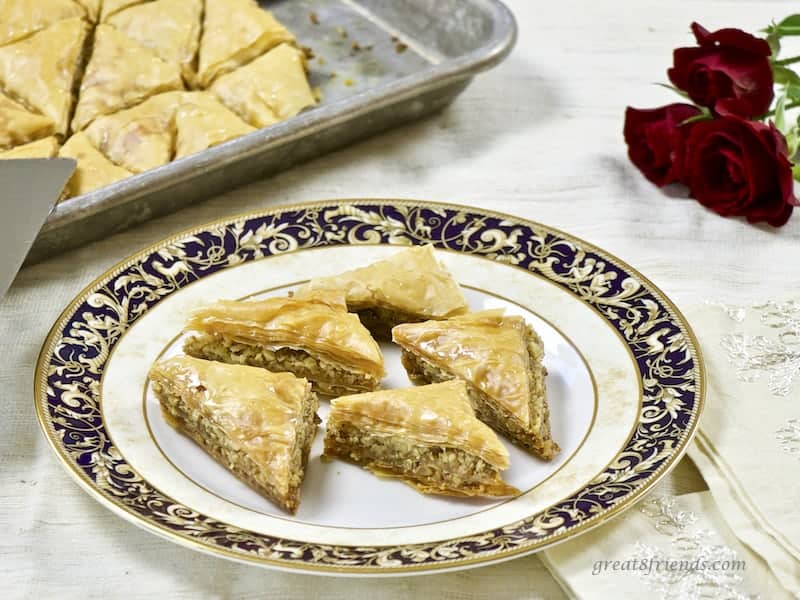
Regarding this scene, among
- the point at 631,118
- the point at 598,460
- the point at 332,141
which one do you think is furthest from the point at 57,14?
the point at 598,460

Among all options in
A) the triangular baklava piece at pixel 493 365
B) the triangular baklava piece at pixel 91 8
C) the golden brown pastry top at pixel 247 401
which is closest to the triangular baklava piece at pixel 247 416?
the golden brown pastry top at pixel 247 401

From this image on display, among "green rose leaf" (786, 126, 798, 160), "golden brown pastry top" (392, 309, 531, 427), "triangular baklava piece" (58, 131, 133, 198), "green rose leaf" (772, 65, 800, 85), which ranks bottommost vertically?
"triangular baklava piece" (58, 131, 133, 198)

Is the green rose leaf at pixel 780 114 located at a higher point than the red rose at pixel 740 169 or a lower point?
higher

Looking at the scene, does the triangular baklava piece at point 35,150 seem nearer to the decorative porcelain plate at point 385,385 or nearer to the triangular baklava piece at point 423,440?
the decorative porcelain plate at point 385,385

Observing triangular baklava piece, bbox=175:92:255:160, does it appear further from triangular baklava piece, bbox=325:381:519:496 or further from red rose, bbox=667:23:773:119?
red rose, bbox=667:23:773:119

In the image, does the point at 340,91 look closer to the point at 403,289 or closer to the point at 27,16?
the point at 27,16

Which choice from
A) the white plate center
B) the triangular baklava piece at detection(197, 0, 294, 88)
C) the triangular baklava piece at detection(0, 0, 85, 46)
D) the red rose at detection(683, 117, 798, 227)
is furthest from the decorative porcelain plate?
the triangular baklava piece at detection(0, 0, 85, 46)
